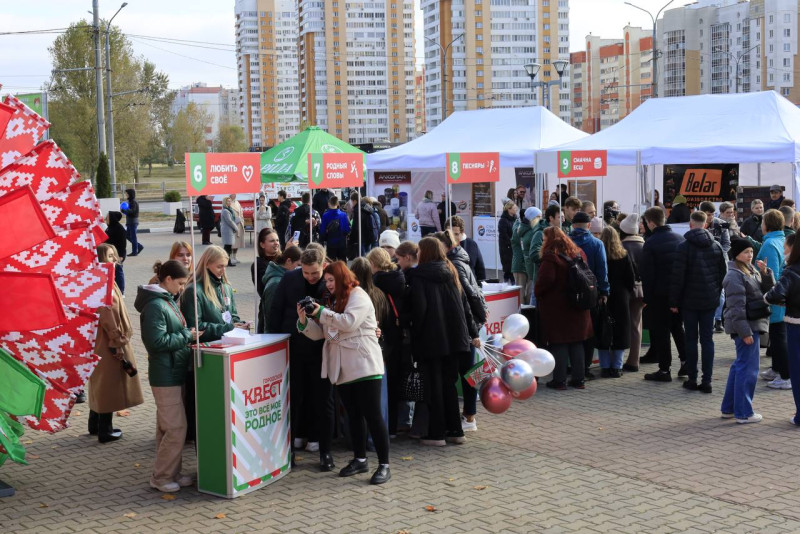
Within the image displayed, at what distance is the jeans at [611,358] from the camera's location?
34.5 ft

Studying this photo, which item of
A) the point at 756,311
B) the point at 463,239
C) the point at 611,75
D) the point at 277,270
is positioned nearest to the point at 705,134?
the point at 463,239

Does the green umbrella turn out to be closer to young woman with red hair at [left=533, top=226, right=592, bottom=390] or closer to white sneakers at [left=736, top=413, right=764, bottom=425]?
young woman with red hair at [left=533, top=226, right=592, bottom=390]

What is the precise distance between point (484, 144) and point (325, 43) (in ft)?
385

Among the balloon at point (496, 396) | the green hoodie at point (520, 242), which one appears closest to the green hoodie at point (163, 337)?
the balloon at point (496, 396)

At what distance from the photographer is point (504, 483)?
7.01 m

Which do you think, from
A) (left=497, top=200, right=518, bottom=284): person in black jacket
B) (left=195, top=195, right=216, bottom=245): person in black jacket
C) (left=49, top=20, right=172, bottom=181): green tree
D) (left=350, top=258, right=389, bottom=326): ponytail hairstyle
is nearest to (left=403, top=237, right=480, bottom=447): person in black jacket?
(left=350, top=258, right=389, bottom=326): ponytail hairstyle

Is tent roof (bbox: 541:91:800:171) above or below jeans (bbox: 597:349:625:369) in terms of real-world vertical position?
above

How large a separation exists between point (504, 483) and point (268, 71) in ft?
511

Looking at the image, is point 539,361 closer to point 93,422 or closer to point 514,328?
point 514,328

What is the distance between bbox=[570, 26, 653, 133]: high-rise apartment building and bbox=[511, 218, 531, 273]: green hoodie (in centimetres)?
13915

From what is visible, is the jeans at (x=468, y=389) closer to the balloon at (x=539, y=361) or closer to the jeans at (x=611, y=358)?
the balloon at (x=539, y=361)

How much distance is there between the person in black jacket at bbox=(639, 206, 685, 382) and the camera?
996 centimetres

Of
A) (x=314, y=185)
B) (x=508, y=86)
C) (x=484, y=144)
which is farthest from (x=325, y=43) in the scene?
(x=314, y=185)

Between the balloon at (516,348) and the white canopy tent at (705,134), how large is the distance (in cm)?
974
